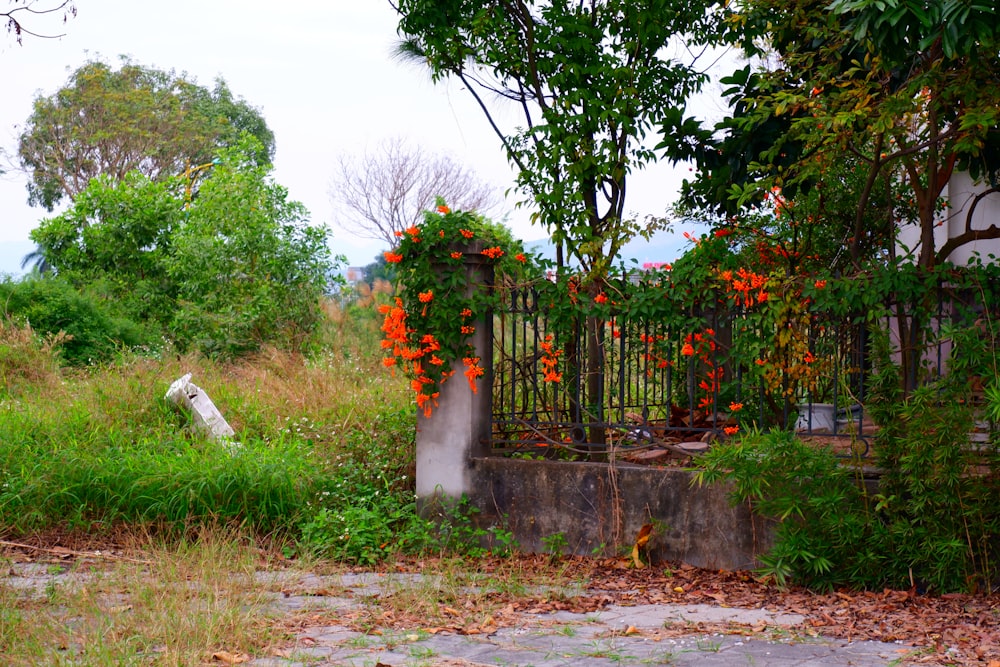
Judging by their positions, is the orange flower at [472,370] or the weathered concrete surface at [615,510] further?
the orange flower at [472,370]

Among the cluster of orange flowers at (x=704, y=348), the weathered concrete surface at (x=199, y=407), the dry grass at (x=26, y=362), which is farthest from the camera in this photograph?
the dry grass at (x=26, y=362)

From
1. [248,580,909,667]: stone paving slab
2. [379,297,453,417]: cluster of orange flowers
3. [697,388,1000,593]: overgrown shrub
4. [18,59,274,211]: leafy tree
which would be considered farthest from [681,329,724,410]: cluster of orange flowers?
[18,59,274,211]: leafy tree

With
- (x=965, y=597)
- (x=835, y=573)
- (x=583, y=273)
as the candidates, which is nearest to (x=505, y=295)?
(x=583, y=273)

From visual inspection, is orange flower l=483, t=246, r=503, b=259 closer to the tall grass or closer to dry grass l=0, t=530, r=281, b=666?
the tall grass

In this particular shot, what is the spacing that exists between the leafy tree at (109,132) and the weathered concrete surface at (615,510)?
2737cm

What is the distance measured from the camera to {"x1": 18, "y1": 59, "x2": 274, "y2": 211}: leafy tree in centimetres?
3161

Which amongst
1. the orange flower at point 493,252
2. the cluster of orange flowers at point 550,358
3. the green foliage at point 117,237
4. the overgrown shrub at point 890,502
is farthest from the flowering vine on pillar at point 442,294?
the green foliage at point 117,237

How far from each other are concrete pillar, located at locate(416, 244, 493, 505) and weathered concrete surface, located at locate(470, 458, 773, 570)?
0.44 feet

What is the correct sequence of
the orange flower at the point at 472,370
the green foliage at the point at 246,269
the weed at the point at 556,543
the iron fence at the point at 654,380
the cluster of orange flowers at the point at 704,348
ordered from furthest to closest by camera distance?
the green foliage at the point at 246,269, the orange flower at the point at 472,370, the weed at the point at 556,543, the cluster of orange flowers at the point at 704,348, the iron fence at the point at 654,380

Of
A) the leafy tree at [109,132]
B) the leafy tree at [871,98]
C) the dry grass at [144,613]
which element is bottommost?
the dry grass at [144,613]

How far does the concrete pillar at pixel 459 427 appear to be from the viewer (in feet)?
23.0

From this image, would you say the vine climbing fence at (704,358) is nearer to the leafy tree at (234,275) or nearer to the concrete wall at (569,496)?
the concrete wall at (569,496)

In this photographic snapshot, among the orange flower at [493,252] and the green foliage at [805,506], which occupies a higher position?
the orange flower at [493,252]

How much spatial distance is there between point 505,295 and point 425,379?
32.8 inches
